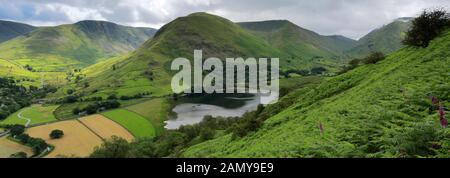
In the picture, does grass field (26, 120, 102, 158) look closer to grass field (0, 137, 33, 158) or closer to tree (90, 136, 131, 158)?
grass field (0, 137, 33, 158)

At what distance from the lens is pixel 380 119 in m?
26.3

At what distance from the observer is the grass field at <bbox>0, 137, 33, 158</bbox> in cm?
11838

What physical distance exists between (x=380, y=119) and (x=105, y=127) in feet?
454

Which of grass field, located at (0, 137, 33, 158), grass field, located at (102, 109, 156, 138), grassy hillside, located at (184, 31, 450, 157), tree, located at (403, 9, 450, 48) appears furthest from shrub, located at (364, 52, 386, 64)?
grass field, located at (0, 137, 33, 158)

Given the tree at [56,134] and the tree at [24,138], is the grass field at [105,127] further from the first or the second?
the tree at [24,138]

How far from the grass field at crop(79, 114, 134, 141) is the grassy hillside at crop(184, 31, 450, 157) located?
327ft

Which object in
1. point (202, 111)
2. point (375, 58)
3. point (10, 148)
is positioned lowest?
point (10, 148)

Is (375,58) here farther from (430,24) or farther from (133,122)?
(133,122)

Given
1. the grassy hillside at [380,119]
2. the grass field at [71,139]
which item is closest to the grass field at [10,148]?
the grass field at [71,139]

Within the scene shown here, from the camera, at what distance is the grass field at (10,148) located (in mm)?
118375

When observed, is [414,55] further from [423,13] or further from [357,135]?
[357,135]

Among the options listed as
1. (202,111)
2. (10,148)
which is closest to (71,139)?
(10,148)
